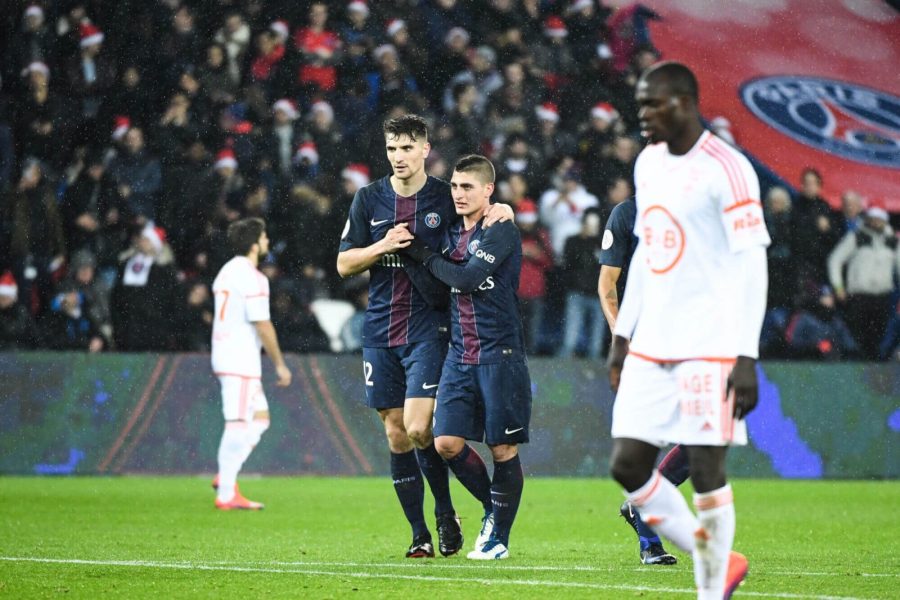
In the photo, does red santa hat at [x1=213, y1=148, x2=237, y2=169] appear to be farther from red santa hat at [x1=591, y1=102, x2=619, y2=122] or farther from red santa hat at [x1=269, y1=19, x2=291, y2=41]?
red santa hat at [x1=591, y1=102, x2=619, y2=122]

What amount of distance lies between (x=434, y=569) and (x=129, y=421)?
26.5ft

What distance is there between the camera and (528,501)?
41.4 feet

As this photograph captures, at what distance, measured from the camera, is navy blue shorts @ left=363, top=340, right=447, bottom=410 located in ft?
25.3

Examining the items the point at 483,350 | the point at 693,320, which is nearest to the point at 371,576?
the point at 483,350

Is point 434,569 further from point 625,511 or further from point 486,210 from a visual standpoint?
point 486,210

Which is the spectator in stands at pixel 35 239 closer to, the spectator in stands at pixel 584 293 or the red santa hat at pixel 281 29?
the red santa hat at pixel 281 29

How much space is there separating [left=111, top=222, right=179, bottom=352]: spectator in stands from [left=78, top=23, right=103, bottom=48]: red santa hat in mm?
2853

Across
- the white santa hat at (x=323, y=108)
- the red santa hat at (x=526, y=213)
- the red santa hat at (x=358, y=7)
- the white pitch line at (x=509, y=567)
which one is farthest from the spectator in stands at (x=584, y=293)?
the white pitch line at (x=509, y=567)

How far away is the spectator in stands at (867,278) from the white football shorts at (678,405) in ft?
38.6

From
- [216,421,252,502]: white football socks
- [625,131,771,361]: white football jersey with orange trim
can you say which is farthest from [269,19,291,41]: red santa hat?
[625,131,771,361]: white football jersey with orange trim

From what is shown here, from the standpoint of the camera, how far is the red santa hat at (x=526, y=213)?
1603cm

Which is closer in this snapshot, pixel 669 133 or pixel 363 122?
pixel 669 133

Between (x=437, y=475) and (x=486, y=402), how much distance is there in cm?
63

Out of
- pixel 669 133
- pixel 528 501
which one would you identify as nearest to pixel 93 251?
pixel 528 501
